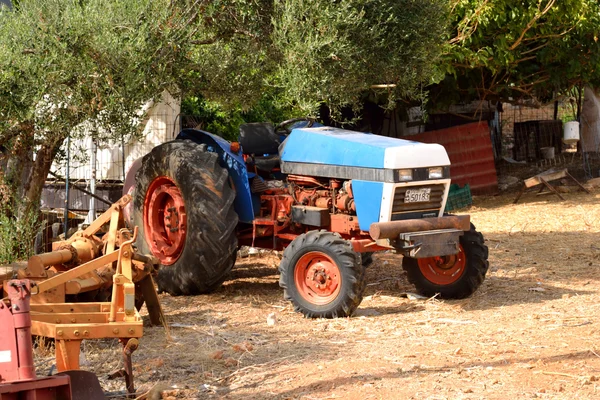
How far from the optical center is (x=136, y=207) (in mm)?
8656

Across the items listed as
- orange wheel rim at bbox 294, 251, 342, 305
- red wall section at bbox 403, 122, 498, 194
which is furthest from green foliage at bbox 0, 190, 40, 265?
red wall section at bbox 403, 122, 498, 194

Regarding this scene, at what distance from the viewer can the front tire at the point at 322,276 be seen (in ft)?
23.2

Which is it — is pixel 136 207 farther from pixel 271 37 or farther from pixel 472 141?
pixel 472 141

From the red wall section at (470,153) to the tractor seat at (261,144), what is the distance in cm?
791

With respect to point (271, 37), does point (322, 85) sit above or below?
below

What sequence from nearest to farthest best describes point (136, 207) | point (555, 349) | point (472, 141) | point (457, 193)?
point (555, 349) < point (136, 207) < point (457, 193) < point (472, 141)

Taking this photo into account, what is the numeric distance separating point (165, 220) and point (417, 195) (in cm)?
242

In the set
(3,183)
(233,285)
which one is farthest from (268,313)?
(3,183)

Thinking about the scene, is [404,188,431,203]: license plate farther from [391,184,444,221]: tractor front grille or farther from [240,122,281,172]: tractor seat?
[240,122,281,172]: tractor seat

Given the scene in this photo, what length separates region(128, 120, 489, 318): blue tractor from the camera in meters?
7.29

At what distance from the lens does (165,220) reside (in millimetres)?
8438

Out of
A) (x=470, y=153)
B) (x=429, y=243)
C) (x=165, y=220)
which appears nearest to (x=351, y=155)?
(x=429, y=243)

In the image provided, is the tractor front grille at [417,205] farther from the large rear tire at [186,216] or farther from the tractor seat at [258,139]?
the tractor seat at [258,139]

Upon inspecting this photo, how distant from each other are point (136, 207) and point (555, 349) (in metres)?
4.28
